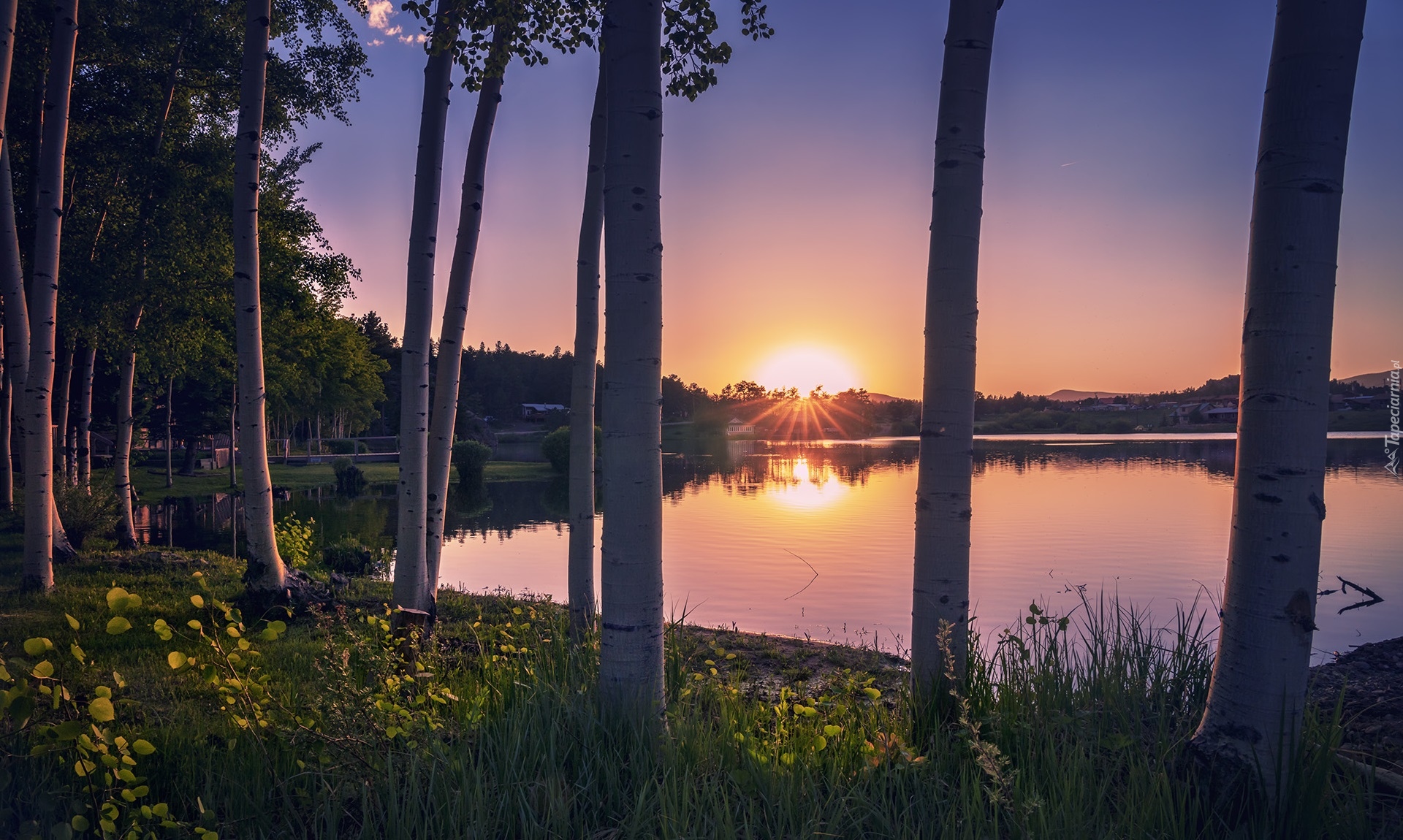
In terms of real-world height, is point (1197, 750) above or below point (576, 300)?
below

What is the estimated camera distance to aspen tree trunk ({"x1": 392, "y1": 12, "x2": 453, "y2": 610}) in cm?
695

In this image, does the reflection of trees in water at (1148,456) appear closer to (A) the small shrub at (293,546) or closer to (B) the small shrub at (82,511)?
(A) the small shrub at (293,546)

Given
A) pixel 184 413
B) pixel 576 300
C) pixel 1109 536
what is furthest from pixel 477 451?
pixel 576 300

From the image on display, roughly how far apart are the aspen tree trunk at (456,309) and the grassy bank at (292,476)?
70.5 ft

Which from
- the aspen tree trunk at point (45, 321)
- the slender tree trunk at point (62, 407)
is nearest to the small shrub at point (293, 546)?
the aspen tree trunk at point (45, 321)

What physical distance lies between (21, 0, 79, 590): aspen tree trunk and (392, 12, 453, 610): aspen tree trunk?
4312 mm

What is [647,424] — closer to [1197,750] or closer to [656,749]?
[656,749]

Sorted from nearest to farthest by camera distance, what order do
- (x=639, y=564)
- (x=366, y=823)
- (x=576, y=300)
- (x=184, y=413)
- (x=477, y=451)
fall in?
(x=366, y=823)
(x=639, y=564)
(x=576, y=300)
(x=477, y=451)
(x=184, y=413)

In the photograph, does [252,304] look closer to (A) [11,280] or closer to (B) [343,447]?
(A) [11,280]

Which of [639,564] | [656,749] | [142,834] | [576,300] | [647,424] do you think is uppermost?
[576,300]

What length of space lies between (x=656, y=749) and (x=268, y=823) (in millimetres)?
1560

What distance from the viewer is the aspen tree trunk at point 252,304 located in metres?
7.58

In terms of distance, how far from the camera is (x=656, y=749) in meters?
3.18

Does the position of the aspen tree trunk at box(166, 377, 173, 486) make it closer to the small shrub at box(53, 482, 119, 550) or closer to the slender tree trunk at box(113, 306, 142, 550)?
the slender tree trunk at box(113, 306, 142, 550)
